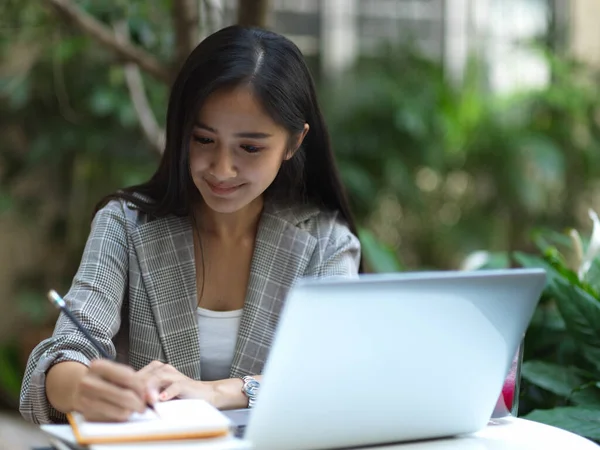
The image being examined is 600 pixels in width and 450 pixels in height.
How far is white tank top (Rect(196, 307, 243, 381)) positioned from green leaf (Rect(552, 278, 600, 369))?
2.03 feet

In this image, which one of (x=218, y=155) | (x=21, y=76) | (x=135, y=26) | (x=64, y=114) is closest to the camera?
(x=218, y=155)

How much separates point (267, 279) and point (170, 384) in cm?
45

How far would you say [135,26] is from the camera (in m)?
2.49

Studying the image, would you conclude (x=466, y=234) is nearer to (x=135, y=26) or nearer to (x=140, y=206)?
(x=135, y=26)

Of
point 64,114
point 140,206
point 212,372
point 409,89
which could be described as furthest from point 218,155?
point 409,89

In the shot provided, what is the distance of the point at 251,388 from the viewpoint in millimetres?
1315

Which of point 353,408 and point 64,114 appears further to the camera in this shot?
point 64,114

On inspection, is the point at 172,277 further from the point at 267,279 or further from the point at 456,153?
the point at 456,153

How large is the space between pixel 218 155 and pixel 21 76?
2.36 m

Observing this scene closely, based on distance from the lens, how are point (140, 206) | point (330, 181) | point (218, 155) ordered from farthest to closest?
point (330, 181)
point (140, 206)
point (218, 155)

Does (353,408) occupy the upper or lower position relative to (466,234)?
upper

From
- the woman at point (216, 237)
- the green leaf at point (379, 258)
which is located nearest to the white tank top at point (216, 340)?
the woman at point (216, 237)

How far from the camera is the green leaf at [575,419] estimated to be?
145 centimetres

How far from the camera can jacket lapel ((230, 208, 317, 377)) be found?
152 centimetres
